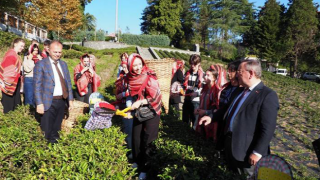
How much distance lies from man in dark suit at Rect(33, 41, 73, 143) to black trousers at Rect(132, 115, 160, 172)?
1.37m

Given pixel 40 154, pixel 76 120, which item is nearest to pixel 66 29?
pixel 76 120

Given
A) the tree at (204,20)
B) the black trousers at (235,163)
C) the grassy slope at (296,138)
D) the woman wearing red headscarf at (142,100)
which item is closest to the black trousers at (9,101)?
the woman wearing red headscarf at (142,100)

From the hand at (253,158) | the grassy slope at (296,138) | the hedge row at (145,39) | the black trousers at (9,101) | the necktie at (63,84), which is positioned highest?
the hedge row at (145,39)

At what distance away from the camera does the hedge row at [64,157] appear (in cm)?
235

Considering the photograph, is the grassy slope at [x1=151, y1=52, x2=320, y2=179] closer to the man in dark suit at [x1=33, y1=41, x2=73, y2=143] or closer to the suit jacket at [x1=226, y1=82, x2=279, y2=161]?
the suit jacket at [x1=226, y1=82, x2=279, y2=161]

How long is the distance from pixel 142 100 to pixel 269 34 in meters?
44.0

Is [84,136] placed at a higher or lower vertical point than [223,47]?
lower

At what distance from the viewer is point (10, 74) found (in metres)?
4.85

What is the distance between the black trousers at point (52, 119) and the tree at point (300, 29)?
3811cm

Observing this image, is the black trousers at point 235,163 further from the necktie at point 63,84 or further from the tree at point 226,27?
the tree at point 226,27

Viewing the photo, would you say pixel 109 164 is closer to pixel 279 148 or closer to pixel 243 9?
pixel 279 148

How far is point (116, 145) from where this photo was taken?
332cm

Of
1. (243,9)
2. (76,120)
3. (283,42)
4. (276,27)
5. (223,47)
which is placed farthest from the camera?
(243,9)

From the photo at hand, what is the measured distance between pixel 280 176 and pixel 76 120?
3771mm
